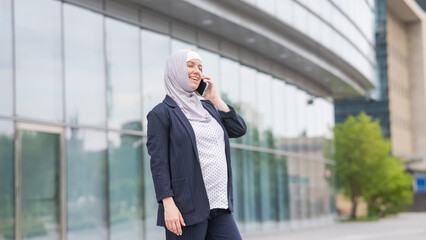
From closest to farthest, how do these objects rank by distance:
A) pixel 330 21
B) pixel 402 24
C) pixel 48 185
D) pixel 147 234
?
pixel 48 185, pixel 147 234, pixel 330 21, pixel 402 24

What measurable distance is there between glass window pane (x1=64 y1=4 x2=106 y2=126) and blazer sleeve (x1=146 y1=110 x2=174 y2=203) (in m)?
9.19

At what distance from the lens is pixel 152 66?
14.8 meters

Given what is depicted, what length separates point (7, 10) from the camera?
431 inches

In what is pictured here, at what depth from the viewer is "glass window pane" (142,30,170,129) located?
14523mm

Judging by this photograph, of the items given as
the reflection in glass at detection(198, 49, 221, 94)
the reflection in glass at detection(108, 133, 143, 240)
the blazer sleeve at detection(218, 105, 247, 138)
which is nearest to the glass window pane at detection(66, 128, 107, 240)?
the reflection in glass at detection(108, 133, 143, 240)

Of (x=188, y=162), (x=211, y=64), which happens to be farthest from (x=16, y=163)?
(x=188, y=162)

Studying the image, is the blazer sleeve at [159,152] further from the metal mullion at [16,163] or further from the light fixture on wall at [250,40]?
the light fixture on wall at [250,40]

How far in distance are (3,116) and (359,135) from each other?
24.6m

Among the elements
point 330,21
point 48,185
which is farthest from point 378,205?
point 48,185

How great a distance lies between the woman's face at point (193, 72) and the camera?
3.23 metres

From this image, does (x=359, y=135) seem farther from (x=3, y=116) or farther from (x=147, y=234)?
(x=3, y=116)

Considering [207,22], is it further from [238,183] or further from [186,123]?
[186,123]

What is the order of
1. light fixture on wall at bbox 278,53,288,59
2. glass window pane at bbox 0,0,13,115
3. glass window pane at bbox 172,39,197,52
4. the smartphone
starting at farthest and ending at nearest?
light fixture on wall at bbox 278,53,288,59 → glass window pane at bbox 172,39,197,52 → glass window pane at bbox 0,0,13,115 → the smartphone

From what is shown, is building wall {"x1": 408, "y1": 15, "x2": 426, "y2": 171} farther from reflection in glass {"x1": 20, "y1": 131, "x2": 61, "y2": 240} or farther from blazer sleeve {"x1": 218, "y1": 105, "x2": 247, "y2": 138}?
blazer sleeve {"x1": 218, "y1": 105, "x2": 247, "y2": 138}
